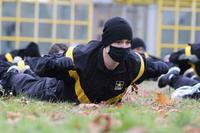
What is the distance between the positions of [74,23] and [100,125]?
13328 mm

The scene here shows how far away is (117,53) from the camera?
248 inches

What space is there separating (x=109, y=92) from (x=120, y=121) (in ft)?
7.71

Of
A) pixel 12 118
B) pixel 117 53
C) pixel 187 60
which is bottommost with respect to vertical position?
pixel 187 60

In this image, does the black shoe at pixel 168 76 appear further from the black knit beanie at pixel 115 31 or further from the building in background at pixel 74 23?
the building in background at pixel 74 23

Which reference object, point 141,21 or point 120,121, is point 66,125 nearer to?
point 120,121

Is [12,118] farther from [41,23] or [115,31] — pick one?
[41,23]

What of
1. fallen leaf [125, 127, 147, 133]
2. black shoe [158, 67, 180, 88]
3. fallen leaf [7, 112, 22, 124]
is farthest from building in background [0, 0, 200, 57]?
fallen leaf [125, 127, 147, 133]

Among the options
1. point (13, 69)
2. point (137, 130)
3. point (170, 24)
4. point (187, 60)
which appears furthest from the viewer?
point (170, 24)

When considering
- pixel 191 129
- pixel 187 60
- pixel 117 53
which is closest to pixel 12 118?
pixel 191 129

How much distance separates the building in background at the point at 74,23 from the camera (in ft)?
55.7

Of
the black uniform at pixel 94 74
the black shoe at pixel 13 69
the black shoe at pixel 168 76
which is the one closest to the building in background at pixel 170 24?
the black shoe at pixel 168 76

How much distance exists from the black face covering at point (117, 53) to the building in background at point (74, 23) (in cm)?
982

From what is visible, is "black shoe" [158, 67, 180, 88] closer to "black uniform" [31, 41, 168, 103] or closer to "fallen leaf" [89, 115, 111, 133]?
"black uniform" [31, 41, 168, 103]

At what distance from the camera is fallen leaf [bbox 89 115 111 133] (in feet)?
12.7
